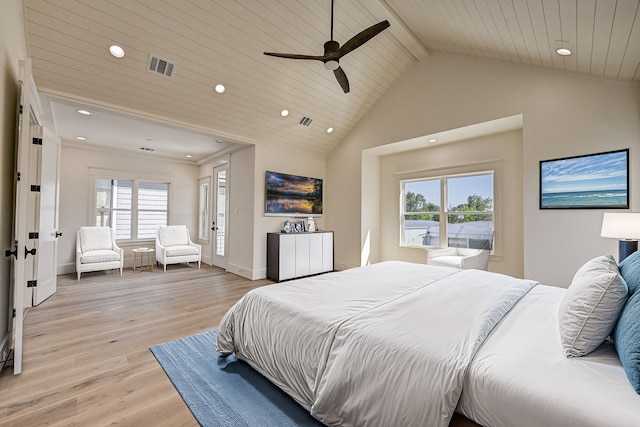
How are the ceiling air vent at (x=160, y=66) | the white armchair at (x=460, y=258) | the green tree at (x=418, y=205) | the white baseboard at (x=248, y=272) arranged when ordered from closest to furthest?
the ceiling air vent at (x=160, y=66) → the white armchair at (x=460, y=258) → the white baseboard at (x=248, y=272) → the green tree at (x=418, y=205)

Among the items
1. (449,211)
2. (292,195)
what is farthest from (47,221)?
(449,211)

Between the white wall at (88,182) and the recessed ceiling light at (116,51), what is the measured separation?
381 cm

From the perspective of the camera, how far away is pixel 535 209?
3736 mm

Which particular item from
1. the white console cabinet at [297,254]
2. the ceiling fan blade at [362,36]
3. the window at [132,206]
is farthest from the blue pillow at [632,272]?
the window at [132,206]

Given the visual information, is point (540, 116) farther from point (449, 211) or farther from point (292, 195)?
point (292, 195)

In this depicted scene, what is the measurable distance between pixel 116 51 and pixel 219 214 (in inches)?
150

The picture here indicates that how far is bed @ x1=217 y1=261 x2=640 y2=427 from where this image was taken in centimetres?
105

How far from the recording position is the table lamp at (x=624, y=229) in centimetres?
262

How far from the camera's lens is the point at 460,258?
4.43m

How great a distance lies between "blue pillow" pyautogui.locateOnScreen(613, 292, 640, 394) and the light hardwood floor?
582 mm

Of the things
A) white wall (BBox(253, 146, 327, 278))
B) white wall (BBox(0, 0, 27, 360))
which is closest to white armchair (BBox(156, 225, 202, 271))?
white wall (BBox(253, 146, 327, 278))

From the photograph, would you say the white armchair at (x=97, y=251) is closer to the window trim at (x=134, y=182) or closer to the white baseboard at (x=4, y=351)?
the window trim at (x=134, y=182)

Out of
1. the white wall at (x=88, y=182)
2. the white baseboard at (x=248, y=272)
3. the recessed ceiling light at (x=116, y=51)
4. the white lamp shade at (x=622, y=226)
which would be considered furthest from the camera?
the white wall at (x=88, y=182)

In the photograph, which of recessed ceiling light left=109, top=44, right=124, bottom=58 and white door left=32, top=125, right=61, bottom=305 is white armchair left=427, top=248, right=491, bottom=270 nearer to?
recessed ceiling light left=109, top=44, right=124, bottom=58
